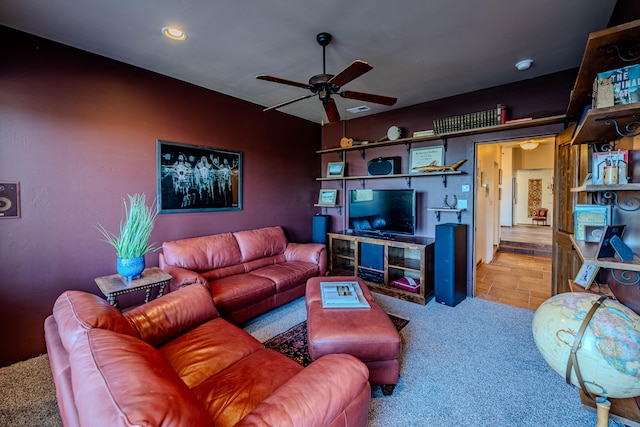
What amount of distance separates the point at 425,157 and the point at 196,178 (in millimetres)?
3037

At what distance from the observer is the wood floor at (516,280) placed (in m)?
3.43

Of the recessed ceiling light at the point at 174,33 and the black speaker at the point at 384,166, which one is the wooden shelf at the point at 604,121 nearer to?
the black speaker at the point at 384,166

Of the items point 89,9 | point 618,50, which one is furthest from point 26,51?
point 618,50

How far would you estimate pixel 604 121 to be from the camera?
146 centimetres

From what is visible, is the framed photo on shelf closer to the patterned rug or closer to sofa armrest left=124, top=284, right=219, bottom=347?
the patterned rug

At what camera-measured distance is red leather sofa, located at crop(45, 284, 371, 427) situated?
745 mm

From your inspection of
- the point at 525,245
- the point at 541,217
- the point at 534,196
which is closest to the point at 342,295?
the point at 525,245

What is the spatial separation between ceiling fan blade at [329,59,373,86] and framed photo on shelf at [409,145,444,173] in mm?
2100

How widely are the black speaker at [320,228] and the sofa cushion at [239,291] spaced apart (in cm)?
162

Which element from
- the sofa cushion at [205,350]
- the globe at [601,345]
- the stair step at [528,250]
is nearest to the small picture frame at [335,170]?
the sofa cushion at [205,350]

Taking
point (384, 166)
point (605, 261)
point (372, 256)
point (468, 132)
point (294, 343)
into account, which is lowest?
point (294, 343)

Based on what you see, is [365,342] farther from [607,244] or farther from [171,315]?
[607,244]

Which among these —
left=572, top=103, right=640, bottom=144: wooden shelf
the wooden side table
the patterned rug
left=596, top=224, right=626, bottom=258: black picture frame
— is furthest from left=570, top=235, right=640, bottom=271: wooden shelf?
the wooden side table

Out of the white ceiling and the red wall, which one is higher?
the white ceiling
